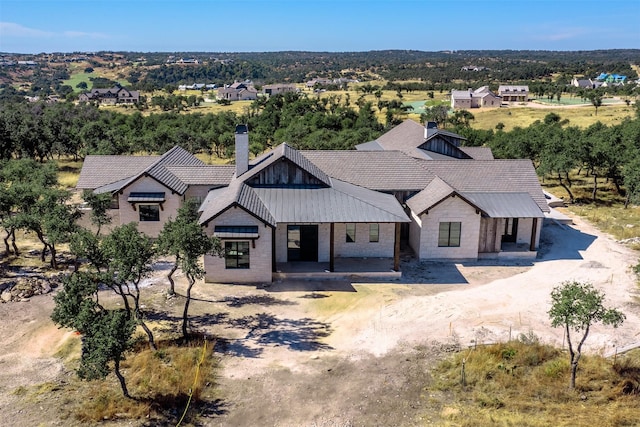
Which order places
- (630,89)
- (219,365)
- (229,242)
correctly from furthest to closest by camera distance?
1. (630,89)
2. (229,242)
3. (219,365)

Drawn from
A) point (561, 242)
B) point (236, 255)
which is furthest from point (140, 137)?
point (561, 242)

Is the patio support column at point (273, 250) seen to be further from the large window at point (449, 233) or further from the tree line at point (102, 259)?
the large window at point (449, 233)

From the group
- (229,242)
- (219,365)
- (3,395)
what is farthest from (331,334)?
(3,395)

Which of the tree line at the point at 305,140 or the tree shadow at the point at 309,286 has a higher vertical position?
the tree line at the point at 305,140

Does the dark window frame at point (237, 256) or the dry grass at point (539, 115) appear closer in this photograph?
the dark window frame at point (237, 256)

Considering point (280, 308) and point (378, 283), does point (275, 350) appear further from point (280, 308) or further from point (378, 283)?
point (378, 283)

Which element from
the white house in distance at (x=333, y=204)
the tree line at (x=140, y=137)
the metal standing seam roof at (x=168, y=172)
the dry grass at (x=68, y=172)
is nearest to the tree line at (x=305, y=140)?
the tree line at (x=140, y=137)

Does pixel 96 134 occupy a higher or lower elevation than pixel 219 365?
higher
